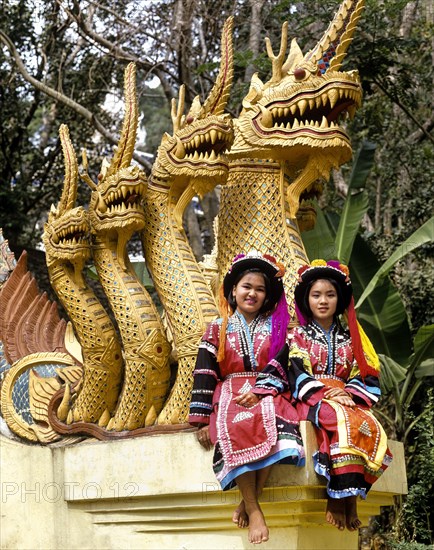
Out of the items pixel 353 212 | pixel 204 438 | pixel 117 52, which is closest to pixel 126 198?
pixel 204 438

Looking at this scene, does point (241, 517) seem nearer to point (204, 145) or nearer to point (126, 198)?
point (126, 198)

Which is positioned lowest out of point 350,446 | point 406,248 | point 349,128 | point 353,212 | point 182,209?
point 350,446

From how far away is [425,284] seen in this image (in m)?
10.7

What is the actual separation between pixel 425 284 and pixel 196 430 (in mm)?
5764

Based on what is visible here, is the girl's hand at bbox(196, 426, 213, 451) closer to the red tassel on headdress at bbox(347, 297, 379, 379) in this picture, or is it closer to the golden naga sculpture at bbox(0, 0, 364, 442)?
the golden naga sculpture at bbox(0, 0, 364, 442)

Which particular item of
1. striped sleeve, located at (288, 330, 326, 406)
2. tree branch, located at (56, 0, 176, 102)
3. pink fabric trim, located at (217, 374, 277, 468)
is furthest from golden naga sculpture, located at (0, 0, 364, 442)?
tree branch, located at (56, 0, 176, 102)

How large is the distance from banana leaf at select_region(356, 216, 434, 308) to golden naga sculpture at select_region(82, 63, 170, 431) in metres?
3.31

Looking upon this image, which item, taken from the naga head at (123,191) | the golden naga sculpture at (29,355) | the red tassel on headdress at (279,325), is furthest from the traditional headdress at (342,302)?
the golden naga sculpture at (29,355)

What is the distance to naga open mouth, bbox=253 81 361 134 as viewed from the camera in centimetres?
579

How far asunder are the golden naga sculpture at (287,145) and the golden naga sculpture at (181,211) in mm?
180

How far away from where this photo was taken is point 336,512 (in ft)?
15.8

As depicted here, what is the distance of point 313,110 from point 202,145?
737mm

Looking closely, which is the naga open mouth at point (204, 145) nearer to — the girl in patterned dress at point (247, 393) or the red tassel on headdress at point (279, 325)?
the girl in patterned dress at point (247, 393)

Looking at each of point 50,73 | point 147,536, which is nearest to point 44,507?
point 147,536
